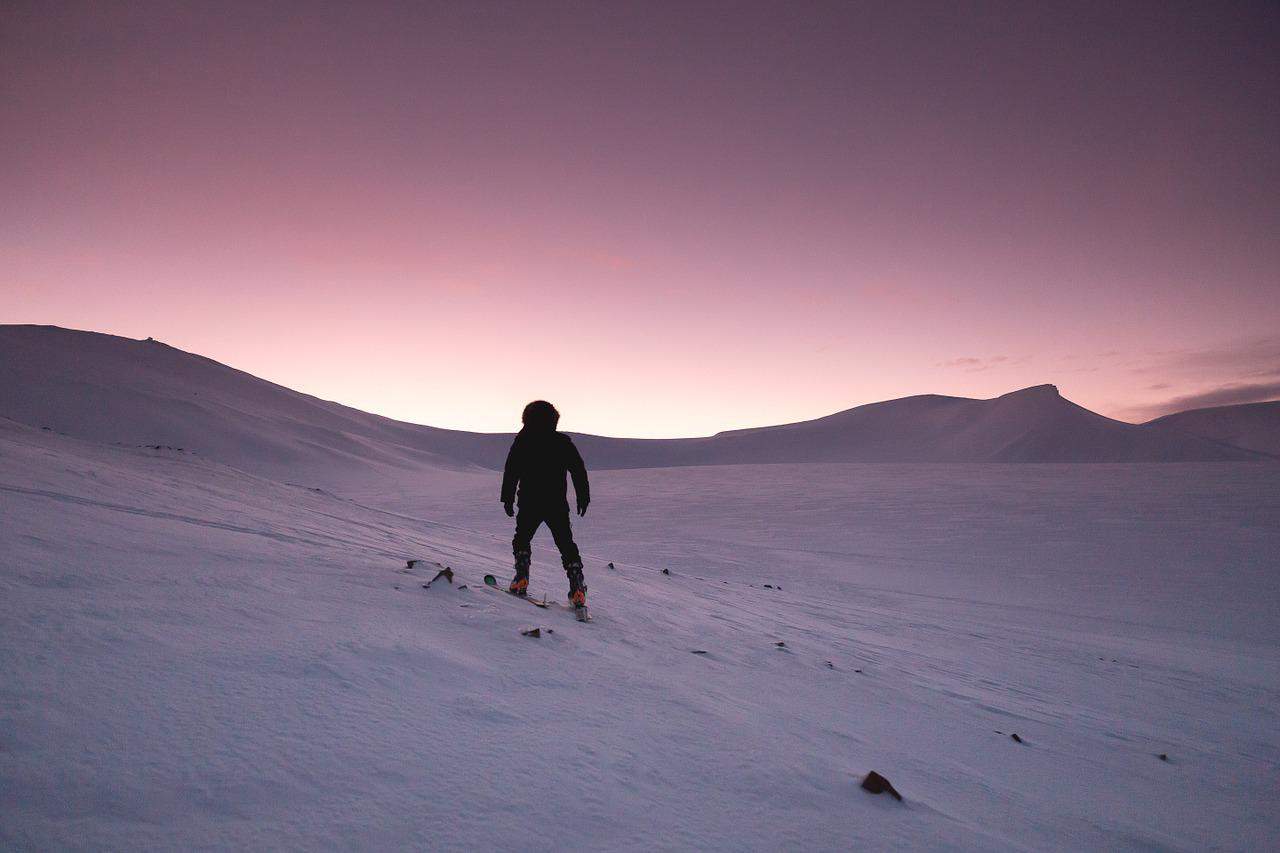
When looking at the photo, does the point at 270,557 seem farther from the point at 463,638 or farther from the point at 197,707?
the point at 197,707

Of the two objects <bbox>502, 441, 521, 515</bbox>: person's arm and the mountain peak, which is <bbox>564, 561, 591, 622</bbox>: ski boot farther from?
the mountain peak

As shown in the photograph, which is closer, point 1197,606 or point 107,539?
point 107,539

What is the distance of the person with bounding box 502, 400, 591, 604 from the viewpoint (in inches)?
206

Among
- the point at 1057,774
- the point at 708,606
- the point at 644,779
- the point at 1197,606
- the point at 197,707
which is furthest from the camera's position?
the point at 1197,606

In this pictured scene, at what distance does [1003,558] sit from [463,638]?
1190 centimetres

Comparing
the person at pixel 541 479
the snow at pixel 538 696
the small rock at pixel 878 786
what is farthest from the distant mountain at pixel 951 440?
the small rock at pixel 878 786

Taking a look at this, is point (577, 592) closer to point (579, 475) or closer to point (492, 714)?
point (579, 475)

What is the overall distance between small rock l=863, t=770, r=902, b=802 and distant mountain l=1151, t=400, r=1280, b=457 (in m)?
163

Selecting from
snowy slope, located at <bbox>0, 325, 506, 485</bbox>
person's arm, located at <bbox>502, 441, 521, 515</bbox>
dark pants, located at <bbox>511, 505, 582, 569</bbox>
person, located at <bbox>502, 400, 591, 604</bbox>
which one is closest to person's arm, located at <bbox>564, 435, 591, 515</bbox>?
person, located at <bbox>502, 400, 591, 604</bbox>

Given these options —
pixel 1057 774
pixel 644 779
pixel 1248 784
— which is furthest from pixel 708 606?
pixel 644 779

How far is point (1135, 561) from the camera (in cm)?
1155

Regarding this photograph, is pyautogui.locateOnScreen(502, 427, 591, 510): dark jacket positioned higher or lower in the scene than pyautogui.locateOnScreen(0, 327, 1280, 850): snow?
higher

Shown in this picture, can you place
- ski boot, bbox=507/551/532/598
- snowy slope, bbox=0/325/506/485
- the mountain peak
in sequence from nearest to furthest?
ski boot, bbox=507/551/532/598 < snowy slope, bbox=0/325/506/485 < the mountain peak

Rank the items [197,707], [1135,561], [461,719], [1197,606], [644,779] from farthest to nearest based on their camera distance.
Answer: [1135,561] → [1197,606] → [461,719] → [644,779] → [197,707]
